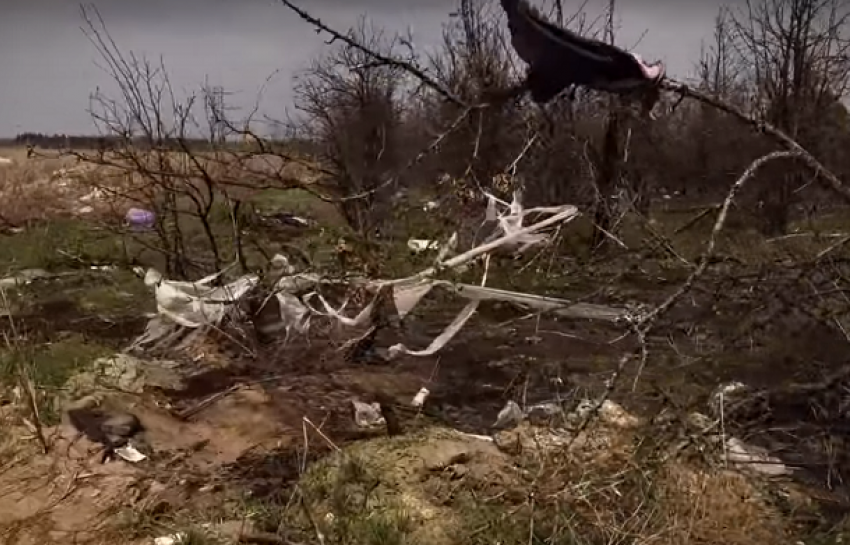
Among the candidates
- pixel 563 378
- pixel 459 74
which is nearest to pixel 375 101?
pixel 459 74

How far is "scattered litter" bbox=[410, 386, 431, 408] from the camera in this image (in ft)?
16.4

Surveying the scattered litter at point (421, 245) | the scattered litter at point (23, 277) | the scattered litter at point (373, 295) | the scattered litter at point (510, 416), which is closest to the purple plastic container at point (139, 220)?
the scattered litter at point (23, 277)

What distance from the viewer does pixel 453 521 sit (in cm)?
328

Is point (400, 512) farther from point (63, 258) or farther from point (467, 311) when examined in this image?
point (63, 258)

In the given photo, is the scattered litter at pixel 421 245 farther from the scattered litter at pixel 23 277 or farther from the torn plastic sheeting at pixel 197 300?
A: the scattered litter at pixel 23 277

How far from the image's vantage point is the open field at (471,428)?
3.25 meters

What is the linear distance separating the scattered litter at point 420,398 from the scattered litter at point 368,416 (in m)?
0.26

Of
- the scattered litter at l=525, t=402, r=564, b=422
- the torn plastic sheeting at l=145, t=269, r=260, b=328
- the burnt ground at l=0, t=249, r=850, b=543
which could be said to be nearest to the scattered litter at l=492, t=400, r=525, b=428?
the scattered litter at l=525, t=402, r=564, b=422

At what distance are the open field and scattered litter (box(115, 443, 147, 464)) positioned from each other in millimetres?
75

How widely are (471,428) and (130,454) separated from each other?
1.63 metres

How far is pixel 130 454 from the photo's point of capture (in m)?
4.16

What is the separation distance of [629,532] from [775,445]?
1.51m

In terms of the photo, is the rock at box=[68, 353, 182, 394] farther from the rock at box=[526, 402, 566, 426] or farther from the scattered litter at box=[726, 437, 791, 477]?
the scattered litter at box=[726, 437, 791, 477]

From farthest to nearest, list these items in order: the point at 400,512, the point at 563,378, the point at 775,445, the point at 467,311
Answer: the point at 563,378 → the point at 467,311 → the point at 775,445 → the point at 400,512
